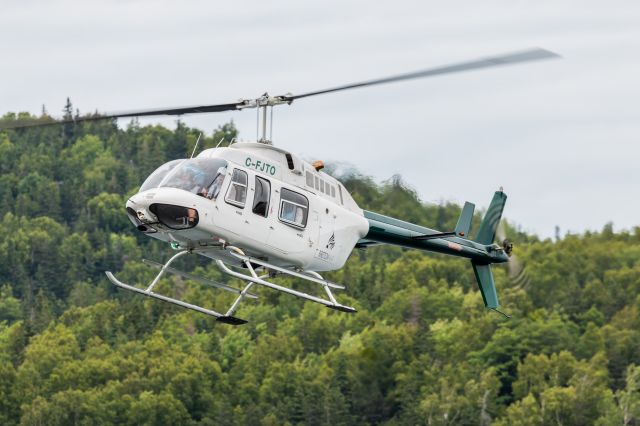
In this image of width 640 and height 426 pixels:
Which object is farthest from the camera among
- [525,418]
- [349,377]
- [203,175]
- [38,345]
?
[38,345]

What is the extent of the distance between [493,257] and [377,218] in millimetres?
4508

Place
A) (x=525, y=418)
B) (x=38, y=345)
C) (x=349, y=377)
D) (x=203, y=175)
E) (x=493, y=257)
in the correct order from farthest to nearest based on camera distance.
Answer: (x=38, y=345), (x=349, y=377), (x=525, y=418), (x=493, y=257), (x=203, y=175)

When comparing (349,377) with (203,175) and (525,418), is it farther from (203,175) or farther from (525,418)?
(203,175)

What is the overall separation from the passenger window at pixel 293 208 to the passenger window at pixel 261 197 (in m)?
0.41

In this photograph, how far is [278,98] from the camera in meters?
42.7

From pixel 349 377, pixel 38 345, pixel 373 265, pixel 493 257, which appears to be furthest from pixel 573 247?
pixel 493 257

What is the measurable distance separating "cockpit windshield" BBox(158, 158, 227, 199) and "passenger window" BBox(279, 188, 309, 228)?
1.59m

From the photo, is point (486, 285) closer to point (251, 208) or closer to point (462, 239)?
point (462, 239)

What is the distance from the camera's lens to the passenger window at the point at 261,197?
41969mm

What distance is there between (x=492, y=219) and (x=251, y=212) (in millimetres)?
9991

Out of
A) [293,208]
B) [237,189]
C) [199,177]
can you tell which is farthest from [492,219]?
[199,177]

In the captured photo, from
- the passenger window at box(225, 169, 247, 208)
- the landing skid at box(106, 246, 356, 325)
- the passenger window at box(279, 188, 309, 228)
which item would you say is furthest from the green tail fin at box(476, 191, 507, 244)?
the passenger window at box(225, 169, 247, 208)

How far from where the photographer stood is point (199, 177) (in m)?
41.3

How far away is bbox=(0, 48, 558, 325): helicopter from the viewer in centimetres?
4094
